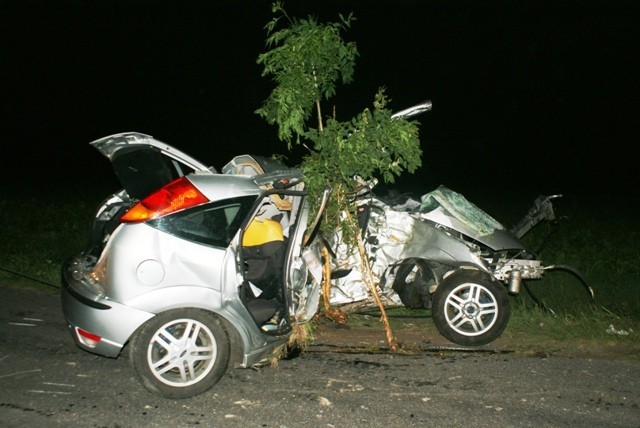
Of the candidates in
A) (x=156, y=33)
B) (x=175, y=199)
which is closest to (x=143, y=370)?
(x=175, y=199)

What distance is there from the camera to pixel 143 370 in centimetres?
479

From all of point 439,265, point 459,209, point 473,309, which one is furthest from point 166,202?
point 459,209

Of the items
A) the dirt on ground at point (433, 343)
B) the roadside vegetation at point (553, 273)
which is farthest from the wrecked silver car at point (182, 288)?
the roadside vegetation at point (553, 273)

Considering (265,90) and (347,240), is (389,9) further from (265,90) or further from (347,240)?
(347,240)

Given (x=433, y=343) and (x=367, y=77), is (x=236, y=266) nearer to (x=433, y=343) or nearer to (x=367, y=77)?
(x=433, y=343)

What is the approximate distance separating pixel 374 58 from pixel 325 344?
123 feet

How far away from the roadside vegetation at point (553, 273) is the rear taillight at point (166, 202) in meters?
2.71

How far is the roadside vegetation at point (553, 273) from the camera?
659 cm

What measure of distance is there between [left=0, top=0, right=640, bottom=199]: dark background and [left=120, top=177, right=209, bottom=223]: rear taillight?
19747mm

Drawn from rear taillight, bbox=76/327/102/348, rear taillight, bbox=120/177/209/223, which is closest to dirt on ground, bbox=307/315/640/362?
rear taillight, bbox=120/177/209/223

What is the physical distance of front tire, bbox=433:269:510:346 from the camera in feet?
20.5

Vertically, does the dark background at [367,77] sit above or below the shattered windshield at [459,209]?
above

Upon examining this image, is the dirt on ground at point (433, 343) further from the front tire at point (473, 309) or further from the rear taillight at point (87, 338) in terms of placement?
the rear taillight at point (87, 338)

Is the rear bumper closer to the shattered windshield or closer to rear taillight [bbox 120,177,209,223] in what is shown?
rear taillight [bbox 120,177,209,223]
